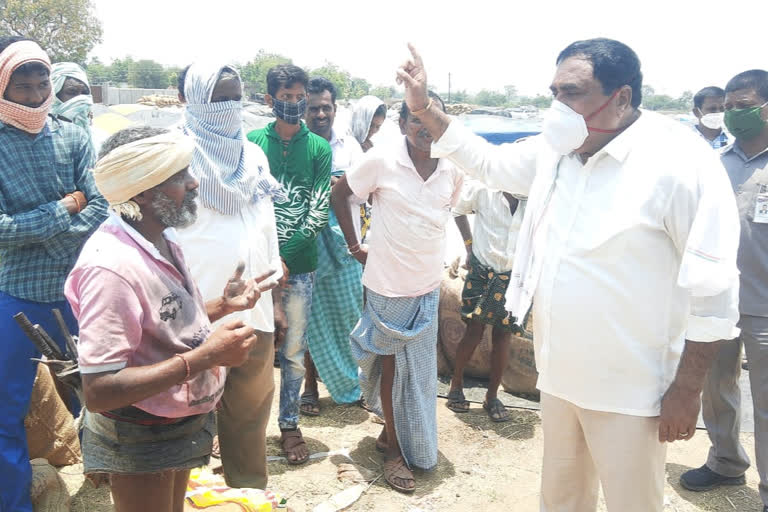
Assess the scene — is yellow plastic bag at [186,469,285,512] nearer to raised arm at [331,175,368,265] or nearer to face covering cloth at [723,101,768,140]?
raised arm at [331,175,368,265]

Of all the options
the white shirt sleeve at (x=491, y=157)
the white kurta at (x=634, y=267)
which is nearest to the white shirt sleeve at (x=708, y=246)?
the white kurta at (x=634, y=267)

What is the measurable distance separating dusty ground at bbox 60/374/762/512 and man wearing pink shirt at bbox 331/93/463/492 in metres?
0.18

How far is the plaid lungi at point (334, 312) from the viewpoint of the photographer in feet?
14.2

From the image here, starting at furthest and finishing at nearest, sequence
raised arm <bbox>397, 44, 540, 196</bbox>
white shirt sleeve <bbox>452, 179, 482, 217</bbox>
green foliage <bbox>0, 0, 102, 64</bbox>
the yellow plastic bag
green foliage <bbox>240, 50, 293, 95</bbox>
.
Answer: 1. green foliage <bbox>240, 50, 293, 95</bbox>
2. green foliage <bbox>0, 0, 102, 64</bbox>
3. white shirt sleeve <bbox>452, 179, 482, 217</bbox>
4. the yellow plastic bag
5. raised arm <bbox>397, 44, 540, 196</bbox>

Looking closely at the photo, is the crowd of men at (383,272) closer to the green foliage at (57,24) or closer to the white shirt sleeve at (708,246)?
the white shirt sleeve at (708,246)

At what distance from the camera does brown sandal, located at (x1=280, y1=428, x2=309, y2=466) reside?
3811 mm

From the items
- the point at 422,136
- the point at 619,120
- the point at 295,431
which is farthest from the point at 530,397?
the point at 619,120

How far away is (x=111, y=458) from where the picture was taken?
1.99m

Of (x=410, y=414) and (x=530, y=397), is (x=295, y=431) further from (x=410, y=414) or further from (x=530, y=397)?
(x=530, y=397)

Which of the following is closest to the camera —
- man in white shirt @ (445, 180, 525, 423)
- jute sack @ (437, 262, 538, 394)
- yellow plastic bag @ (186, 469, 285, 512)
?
yellow plastic bag @ (186, 469, 285, 512)

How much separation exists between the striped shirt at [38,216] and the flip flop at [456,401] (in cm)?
272

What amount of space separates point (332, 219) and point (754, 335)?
102 inches

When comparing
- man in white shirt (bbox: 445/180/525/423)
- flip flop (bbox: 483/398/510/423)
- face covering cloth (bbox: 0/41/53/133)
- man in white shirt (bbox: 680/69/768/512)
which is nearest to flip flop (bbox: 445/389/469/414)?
man in white shirt (bbox: 445/180/525/423)

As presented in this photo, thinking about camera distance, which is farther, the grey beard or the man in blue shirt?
the man in blue shirt
